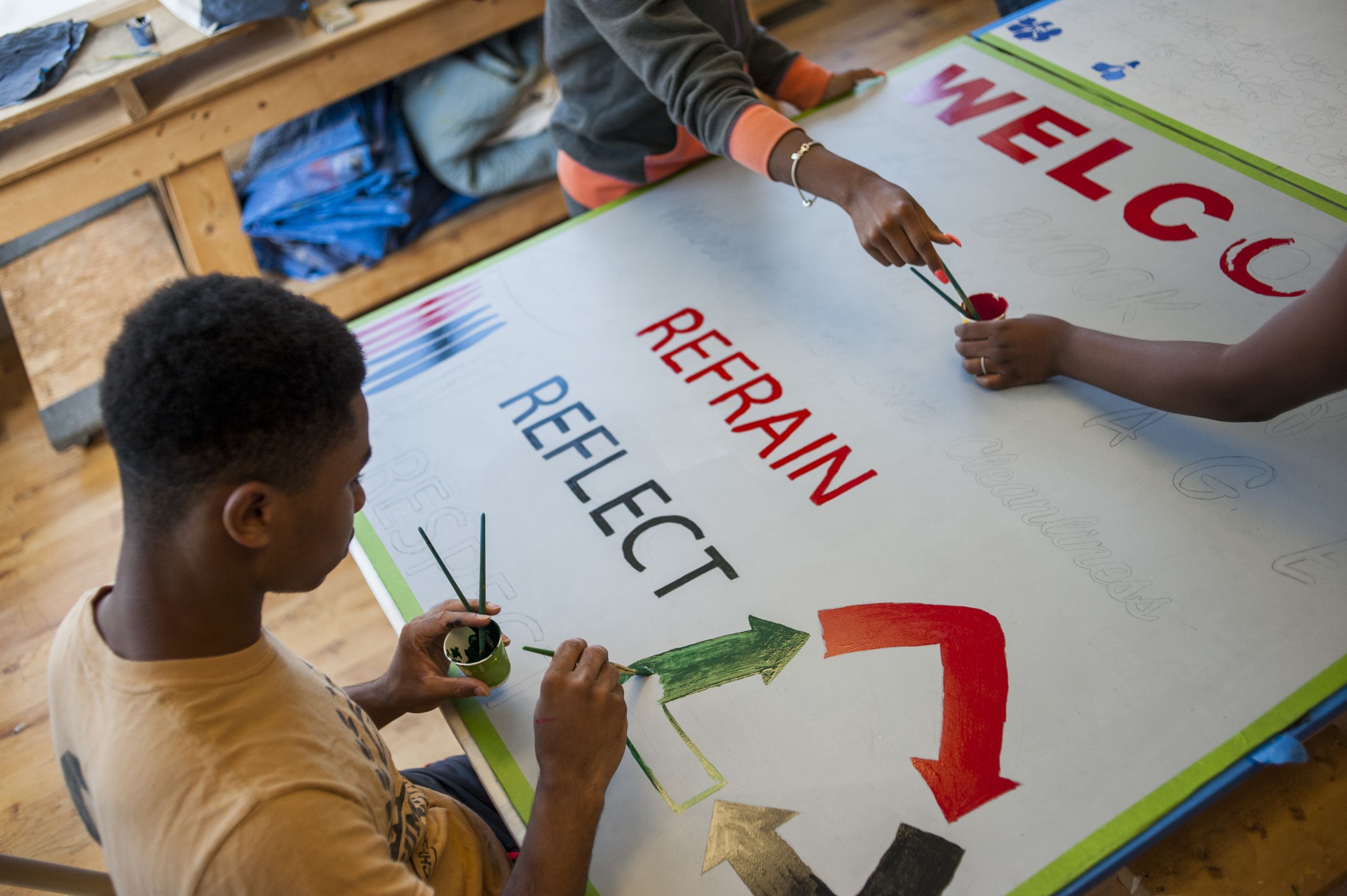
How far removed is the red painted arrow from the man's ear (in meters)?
0.51

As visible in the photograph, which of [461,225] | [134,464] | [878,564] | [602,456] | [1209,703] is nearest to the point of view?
[134,464]

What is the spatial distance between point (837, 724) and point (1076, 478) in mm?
375

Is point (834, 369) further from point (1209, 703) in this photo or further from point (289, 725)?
point (289, 725)

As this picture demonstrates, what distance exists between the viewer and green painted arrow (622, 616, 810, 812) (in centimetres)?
93

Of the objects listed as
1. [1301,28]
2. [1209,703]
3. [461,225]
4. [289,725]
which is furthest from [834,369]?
[461,225]

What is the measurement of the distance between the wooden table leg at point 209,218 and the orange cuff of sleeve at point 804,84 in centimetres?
131

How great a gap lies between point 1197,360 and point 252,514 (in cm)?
89

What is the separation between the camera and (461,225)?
254cm

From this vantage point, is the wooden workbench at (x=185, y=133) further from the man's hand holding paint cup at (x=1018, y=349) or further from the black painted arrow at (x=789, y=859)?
the black painted arrow at (x=789, y=859)

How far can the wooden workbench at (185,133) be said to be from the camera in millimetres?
2025

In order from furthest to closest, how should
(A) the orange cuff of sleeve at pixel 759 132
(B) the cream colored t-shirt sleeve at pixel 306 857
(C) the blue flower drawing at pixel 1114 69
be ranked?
(C) the blue flower drawing at pixel 1114 69
(A) the orange cuff of sleeve at pixel 759 132
(B) the cream colored t-shirt sleeve at pixel 306 857

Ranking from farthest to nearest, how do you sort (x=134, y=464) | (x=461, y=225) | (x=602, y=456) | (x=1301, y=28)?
(x=461, y=225) → (x=1301, y=28) → (x=602, y=456) → (x=134, y=464)

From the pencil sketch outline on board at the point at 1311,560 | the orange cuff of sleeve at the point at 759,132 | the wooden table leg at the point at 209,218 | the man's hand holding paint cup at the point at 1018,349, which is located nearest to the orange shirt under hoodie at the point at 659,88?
the orange cuff of sleeve at the point at 759,132

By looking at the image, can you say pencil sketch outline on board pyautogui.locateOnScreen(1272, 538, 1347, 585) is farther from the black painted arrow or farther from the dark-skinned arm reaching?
the black painted arrow
